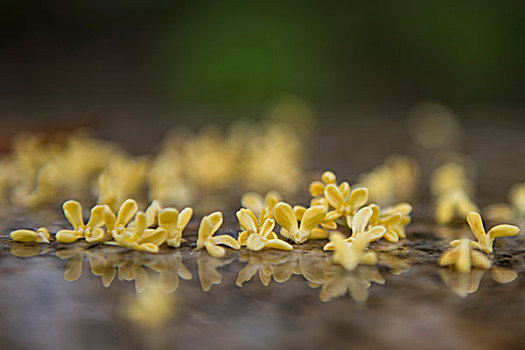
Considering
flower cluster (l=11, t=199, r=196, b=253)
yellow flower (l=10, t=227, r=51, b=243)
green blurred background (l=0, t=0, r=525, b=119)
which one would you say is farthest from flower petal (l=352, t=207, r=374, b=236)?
green blurred background (l=0, t=0, r=525, b=119)

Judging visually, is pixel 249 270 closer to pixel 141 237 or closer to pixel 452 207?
pixel 141 237

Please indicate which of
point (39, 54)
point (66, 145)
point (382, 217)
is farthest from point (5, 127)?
point (39, 54)

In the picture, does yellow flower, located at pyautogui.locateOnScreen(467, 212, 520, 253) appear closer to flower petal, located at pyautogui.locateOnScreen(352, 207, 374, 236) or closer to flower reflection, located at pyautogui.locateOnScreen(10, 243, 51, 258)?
flower petal, located at pyautogui.locateOnScreen(352, 207, 374, 236)

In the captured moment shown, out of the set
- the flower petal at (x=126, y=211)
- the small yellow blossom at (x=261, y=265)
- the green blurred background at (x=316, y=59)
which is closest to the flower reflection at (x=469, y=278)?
the small yellow blossom at (x=261, y=265)

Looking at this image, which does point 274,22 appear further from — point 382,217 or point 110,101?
point 382,217

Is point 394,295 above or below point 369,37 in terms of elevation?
below

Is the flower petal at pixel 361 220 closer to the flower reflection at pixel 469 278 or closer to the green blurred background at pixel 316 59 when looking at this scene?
the flower reflection at pixel 469 278
